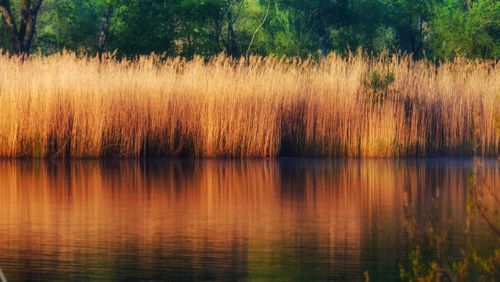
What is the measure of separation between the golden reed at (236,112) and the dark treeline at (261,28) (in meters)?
6.88

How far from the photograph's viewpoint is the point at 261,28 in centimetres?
3916

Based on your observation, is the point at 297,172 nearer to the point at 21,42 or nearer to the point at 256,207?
the point at 256,207

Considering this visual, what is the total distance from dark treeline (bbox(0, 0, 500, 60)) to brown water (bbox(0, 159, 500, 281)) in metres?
12.1

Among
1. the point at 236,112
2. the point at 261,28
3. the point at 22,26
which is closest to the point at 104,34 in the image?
the point at 22,26

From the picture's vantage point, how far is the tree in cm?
3303

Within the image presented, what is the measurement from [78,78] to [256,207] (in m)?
8.36

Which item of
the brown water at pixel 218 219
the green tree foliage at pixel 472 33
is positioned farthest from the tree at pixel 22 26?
the brown water at pixel 218 219

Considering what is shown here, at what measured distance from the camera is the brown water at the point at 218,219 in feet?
30.6

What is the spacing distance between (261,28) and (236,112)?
1809 cm

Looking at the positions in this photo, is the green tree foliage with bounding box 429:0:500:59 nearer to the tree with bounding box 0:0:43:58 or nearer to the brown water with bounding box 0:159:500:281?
the tree with bounding box 0:0:43:58

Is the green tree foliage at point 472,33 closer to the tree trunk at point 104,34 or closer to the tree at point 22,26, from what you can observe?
the tree trunk at point 104,34

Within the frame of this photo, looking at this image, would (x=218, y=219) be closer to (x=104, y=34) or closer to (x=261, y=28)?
(x=104, y=34)

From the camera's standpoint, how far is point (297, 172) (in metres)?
18.3

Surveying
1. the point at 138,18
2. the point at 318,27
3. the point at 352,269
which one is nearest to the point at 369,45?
the point at 318,27
